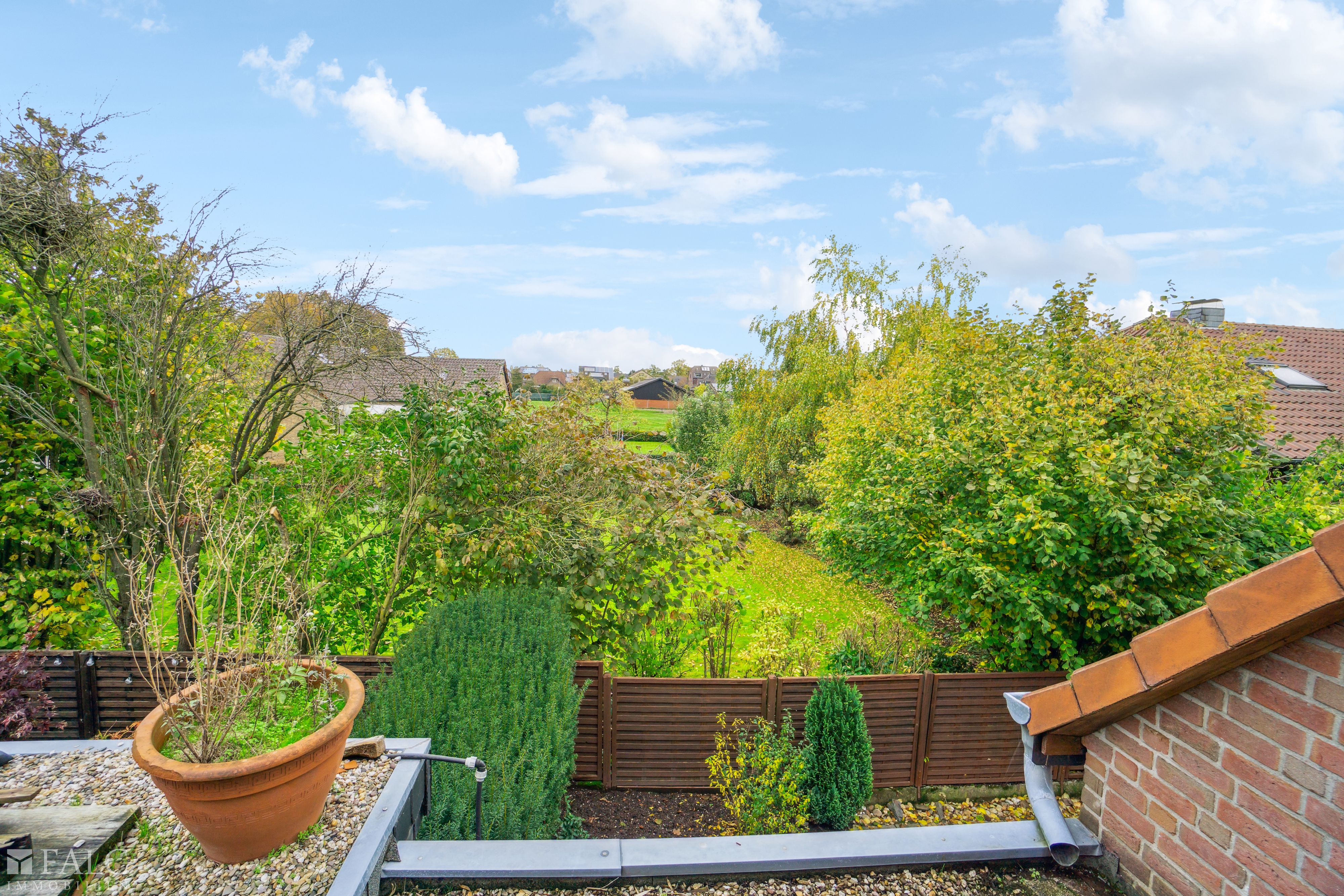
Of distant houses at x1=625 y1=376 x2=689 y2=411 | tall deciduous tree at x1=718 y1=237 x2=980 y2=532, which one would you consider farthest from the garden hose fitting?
distant houses at x1=625 y1=376 x2=689 y2=411

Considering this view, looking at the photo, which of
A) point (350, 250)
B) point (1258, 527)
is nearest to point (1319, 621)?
point (1258, 527)

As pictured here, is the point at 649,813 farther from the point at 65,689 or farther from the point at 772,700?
the point at 65,689

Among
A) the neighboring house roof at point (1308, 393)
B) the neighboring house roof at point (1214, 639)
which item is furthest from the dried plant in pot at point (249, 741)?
the neighboring house roof at point (1308, 393)

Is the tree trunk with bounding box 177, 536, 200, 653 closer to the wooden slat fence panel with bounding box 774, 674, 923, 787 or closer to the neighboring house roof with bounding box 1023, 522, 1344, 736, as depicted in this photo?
the wooden slat fence panel with bounding box 774, 674, 923, 787

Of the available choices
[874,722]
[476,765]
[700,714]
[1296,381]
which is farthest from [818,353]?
[476,765]

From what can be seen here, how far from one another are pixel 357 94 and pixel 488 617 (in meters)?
6.99

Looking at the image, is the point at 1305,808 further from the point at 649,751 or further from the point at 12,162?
the point at 12,162

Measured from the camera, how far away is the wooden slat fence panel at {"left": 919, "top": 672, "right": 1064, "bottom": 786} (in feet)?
17.9

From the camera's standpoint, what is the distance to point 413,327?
19.4 ft

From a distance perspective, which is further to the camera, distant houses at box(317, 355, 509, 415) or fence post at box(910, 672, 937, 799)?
distant houses at box(317, 355, 509, 415)

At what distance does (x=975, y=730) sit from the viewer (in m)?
5.54

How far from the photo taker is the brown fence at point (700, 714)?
498 cm

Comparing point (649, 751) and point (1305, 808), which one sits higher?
point (1305, 808)

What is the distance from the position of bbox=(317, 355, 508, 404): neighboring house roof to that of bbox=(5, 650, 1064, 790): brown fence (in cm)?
252
